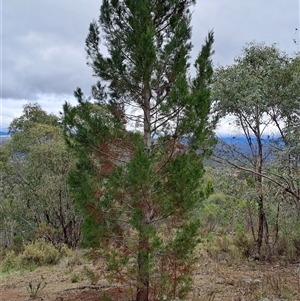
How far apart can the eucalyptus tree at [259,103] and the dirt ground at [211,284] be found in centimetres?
114

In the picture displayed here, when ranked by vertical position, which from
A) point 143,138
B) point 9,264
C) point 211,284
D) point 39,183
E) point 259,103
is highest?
point 259,103

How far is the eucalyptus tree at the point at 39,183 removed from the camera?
12141 mm

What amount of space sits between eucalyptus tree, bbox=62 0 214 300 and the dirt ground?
827mm

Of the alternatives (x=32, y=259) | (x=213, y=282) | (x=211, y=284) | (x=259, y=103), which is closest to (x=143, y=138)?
(x=211, y=284)

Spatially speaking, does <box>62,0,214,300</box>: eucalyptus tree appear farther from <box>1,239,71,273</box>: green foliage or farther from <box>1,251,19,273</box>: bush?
<box>1,251,19,273</box>: bush

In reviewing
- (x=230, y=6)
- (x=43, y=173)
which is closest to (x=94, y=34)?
(x=230, y=6)

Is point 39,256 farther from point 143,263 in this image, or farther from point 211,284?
point 143,263

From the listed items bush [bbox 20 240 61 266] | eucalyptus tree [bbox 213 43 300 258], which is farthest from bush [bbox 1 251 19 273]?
eucalyptus tree [bbox 213 43 300 258]

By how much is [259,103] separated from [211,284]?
13.1 feet

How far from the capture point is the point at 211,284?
6.47 metres

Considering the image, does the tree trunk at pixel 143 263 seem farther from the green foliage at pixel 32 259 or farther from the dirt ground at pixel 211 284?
the green foliage at pixel 32 259

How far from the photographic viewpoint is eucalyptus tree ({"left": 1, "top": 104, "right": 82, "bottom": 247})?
39.8 ft

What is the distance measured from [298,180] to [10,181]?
11649 millimetres

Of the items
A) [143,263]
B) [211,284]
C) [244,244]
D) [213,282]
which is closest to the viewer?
[143,263]
